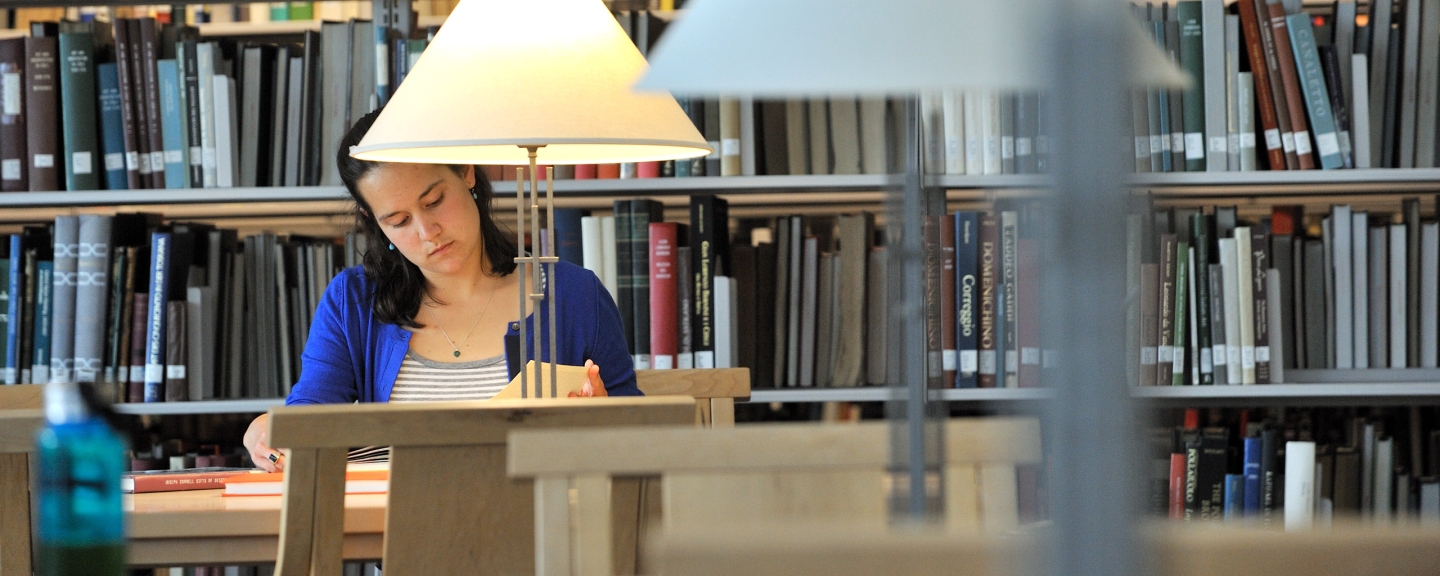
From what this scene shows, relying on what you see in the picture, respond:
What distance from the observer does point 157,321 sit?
2420mm

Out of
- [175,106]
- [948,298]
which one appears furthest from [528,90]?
[175,106]

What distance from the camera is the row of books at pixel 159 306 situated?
2420mm

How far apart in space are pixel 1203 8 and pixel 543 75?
4.84 ft

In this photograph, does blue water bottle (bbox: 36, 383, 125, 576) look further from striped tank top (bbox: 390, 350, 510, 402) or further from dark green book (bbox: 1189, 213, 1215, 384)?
dark green book (bbox: 1189, 213, 1215, 384)

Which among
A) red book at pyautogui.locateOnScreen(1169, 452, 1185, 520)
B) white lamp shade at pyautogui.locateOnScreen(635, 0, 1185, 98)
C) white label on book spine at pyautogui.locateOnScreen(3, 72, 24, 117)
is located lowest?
red book at pyautogui.locateOnScreen(1169, 452, 1185, 520)

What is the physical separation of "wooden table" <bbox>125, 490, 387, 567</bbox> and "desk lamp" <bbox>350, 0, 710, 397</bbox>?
27 cm

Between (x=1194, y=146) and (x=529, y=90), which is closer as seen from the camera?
(x=529, y=90)

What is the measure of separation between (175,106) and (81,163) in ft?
0.66

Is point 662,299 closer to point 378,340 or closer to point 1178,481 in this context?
point 378,340

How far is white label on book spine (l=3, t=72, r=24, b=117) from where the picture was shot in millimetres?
2418

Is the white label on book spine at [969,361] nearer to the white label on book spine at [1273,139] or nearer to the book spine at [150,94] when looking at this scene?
the white label on book spine at [1273,139]

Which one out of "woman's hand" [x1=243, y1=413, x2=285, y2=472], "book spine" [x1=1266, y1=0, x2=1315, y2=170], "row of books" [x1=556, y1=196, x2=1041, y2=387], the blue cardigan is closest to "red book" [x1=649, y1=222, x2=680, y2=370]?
"row of books" [x1=556, y1=196, x2=1041, y2=387]

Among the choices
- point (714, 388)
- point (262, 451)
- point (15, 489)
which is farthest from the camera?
point (714, 388)

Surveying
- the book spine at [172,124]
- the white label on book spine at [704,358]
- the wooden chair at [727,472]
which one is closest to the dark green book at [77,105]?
the book spine at [172,124]
